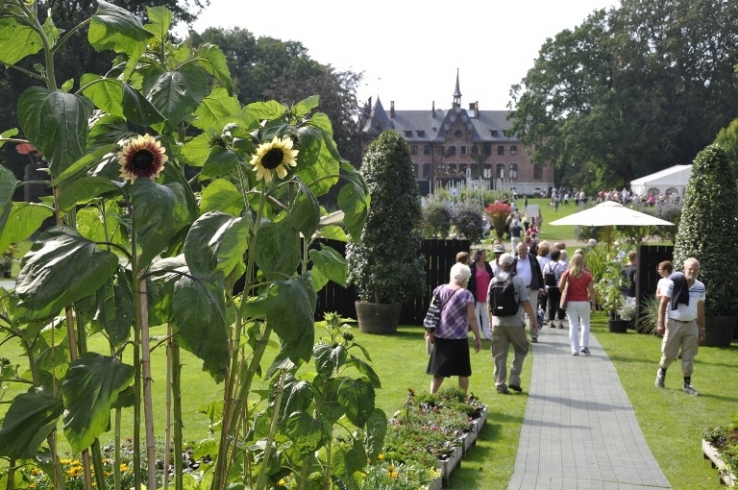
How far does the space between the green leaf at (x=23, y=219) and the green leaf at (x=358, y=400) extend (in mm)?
1339

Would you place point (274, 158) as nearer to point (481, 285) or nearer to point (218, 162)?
point (218, 162)

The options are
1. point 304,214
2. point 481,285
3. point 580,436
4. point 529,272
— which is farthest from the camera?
point 481,285

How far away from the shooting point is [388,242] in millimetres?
16172

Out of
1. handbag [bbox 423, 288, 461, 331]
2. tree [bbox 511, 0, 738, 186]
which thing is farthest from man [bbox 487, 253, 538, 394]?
tree [bbox 511, 0, 738, 186]

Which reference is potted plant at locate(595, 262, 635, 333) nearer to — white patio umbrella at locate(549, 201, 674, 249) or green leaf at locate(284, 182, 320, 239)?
white patio umbrella at locate(549, 201, 674, 249)

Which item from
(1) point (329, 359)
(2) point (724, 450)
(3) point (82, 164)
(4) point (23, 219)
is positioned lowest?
(2) point (724, 450)

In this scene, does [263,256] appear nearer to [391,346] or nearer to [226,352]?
[226,352]

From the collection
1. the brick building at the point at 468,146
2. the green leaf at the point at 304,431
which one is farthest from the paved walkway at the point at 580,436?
the brick building at the point at 468,146

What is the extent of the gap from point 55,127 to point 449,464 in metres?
5.96

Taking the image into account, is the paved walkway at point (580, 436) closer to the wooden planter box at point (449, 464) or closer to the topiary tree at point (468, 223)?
the wooden planter box at point (449, 464)

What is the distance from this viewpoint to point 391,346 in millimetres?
14891

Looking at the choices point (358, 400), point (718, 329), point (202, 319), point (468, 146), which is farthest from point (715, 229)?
point (468, 146)

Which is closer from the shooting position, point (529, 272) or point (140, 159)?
point (140, 159)

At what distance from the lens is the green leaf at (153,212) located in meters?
1.79
